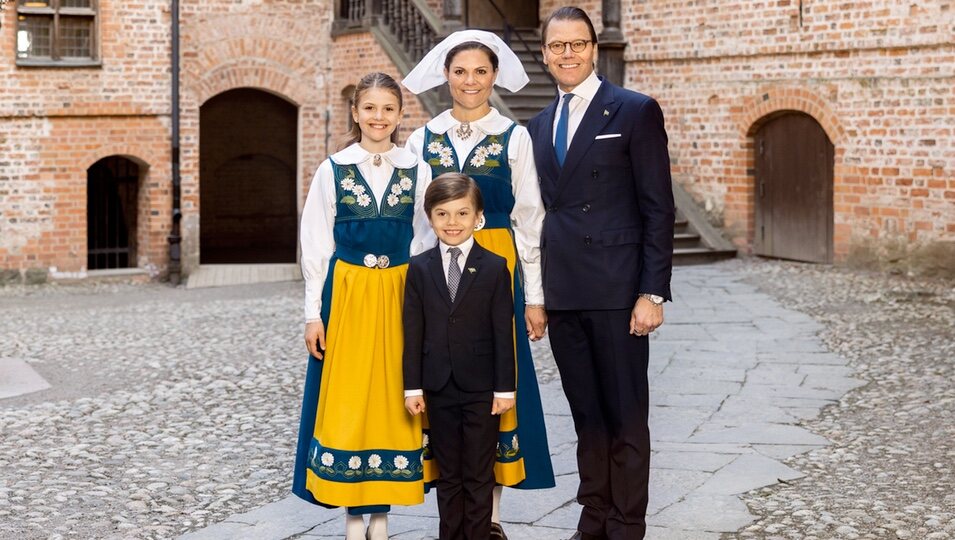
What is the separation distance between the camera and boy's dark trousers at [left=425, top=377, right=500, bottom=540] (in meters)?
4.32

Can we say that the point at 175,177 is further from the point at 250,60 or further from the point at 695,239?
the point at 695,239

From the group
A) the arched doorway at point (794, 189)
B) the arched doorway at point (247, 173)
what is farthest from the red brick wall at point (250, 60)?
the arched doorway at point (794, 189)

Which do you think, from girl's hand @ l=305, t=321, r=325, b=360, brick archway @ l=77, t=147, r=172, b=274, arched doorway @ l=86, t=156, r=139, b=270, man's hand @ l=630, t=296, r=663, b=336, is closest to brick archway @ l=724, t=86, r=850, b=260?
brick archway @ l=77, t=147, r=172, b=274

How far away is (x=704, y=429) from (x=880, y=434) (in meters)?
0.87

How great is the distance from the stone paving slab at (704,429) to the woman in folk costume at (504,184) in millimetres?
419

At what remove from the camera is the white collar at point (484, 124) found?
4.63 metres

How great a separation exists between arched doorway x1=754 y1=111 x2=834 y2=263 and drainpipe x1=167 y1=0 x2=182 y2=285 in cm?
702

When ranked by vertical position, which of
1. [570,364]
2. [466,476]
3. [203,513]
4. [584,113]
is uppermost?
[584,113]

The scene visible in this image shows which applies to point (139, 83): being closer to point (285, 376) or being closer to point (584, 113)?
point (285, 376)

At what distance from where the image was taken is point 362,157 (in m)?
4.53

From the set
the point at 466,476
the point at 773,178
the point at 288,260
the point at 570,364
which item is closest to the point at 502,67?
the point at 570,364

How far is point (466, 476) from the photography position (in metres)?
4.36

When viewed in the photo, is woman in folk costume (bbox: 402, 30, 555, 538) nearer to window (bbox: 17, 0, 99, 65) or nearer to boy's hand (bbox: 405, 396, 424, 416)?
boy's hand (bbox: 405, 396, 424, 416)

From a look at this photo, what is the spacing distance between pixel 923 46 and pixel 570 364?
9469 mm
